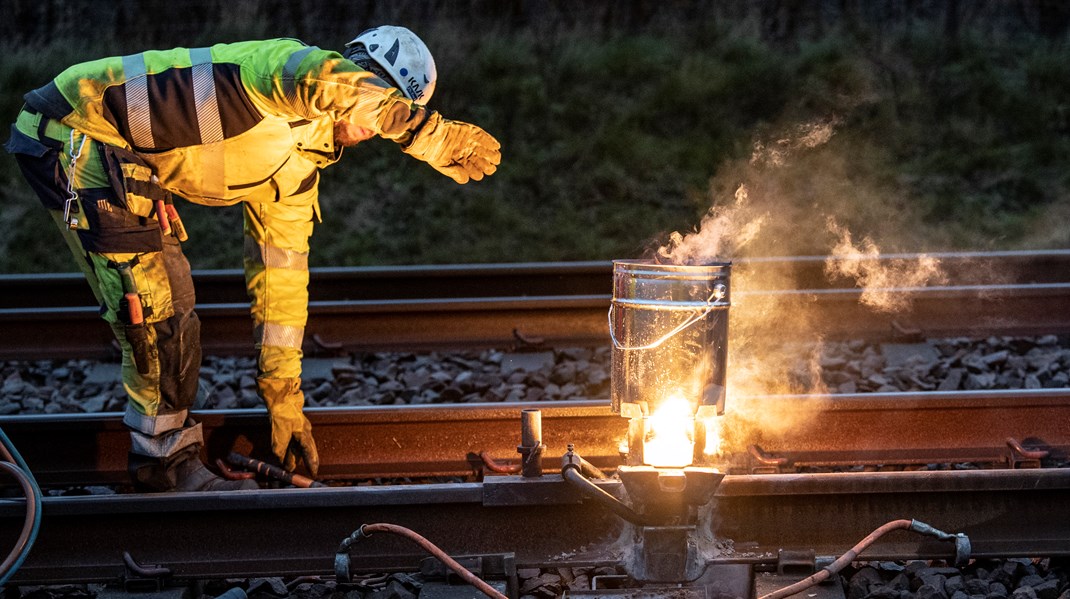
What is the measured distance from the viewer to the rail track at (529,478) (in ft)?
13.1

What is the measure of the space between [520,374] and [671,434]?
2886 mm

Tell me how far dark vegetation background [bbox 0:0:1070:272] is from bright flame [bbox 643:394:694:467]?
6311mm

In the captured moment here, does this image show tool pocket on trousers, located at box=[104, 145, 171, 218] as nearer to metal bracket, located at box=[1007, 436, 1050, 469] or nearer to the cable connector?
the cable connector

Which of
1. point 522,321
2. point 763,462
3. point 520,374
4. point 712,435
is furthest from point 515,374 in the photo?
point 712,435

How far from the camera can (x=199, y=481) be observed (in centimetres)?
452

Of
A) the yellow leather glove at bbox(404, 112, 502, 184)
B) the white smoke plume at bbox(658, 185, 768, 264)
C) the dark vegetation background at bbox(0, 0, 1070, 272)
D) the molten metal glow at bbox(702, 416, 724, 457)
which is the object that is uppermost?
the dark vegetation background at bbox(0, 0, 1070, 272)

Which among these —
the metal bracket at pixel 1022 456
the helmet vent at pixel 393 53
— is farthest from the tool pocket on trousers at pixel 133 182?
the metal bracket at pixel 1022 456

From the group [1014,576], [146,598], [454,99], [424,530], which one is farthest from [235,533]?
[454,99]

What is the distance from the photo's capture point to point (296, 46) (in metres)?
4.09

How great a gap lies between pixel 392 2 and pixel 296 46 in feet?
33.4

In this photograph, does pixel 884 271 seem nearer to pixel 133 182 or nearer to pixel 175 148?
pixel 175 148

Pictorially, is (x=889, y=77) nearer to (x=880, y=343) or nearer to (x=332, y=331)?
(x=880, y=343)

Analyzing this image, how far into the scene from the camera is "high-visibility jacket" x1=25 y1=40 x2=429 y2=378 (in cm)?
391

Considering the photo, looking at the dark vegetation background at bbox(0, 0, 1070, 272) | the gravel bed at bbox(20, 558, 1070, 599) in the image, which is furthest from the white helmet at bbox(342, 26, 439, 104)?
the dark vegetation background at bbox(0, 0, 1070, 272)
